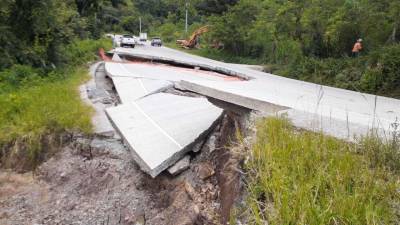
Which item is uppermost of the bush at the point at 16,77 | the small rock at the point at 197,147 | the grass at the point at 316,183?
the grass at the point at 316,183

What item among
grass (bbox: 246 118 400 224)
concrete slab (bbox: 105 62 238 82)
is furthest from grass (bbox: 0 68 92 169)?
grass (bbox: 246 118 400 224)

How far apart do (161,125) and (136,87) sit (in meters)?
4.09

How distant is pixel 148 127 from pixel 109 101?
12.5 ft

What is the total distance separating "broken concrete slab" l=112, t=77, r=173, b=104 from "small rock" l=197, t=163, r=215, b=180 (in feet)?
14.3

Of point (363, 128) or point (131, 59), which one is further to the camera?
point (131, 59)

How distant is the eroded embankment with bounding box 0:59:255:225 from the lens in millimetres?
5141

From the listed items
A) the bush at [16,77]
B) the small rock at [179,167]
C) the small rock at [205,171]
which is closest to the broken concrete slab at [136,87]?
the bush at [16,77]

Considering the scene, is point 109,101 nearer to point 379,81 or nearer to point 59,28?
point 59,28

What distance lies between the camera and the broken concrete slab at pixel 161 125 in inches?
235

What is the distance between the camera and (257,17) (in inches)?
1027

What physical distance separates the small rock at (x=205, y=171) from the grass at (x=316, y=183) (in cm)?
200

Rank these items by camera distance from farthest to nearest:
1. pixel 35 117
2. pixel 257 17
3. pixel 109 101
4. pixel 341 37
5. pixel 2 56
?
pixel 257 17, pixel 341 37, pixel 2 56, pixel 109 101, pixel 35 117

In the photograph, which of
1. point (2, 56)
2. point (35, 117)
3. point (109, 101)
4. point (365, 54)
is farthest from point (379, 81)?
point (2, 56)

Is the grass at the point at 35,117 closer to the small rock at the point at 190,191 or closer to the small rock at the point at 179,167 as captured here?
the small rock at the point at 179,167
